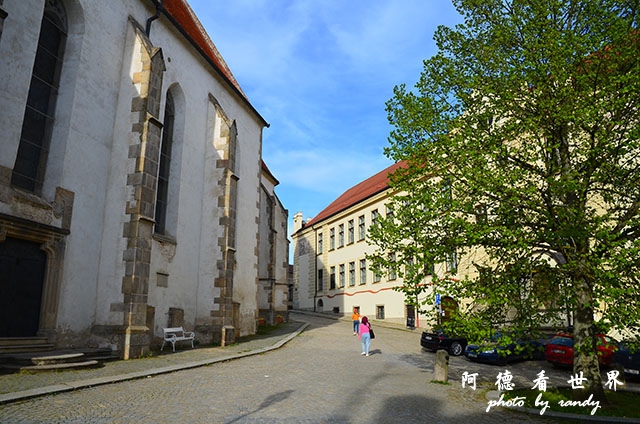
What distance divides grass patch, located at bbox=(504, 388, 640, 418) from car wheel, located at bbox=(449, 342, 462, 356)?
26.3ft

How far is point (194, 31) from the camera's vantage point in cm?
2116

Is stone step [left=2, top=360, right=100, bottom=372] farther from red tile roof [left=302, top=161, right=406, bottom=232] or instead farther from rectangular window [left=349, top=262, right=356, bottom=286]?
rectangular window [left=349, top=262, right=356, bottom=286]

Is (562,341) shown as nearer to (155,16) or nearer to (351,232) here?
(155,16)

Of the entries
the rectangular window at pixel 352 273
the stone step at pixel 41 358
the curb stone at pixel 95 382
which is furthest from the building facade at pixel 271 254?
the stone step at pixel 41 358

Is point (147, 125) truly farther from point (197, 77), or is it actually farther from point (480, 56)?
point (480, 56)

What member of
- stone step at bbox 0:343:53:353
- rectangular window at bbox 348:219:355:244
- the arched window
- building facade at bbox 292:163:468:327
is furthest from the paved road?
rectangular window at bbox 348:219:355:244

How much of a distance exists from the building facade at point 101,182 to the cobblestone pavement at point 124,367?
0.82 meters

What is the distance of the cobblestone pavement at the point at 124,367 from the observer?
841 centimetres

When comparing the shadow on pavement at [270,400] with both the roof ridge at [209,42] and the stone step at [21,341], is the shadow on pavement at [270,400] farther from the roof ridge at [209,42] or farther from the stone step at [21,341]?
the roof ridge at [209,42]

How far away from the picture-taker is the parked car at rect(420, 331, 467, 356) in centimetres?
1902

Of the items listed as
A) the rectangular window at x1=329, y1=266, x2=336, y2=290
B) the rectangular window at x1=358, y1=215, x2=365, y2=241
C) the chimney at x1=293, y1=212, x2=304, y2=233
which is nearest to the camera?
the rectangular window at x1=358, y1=215, x2=365, y2=241

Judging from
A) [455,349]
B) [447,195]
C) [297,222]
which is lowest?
[455,349]

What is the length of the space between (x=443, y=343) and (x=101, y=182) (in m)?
14.5

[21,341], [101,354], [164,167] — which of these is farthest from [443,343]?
[21,341]
